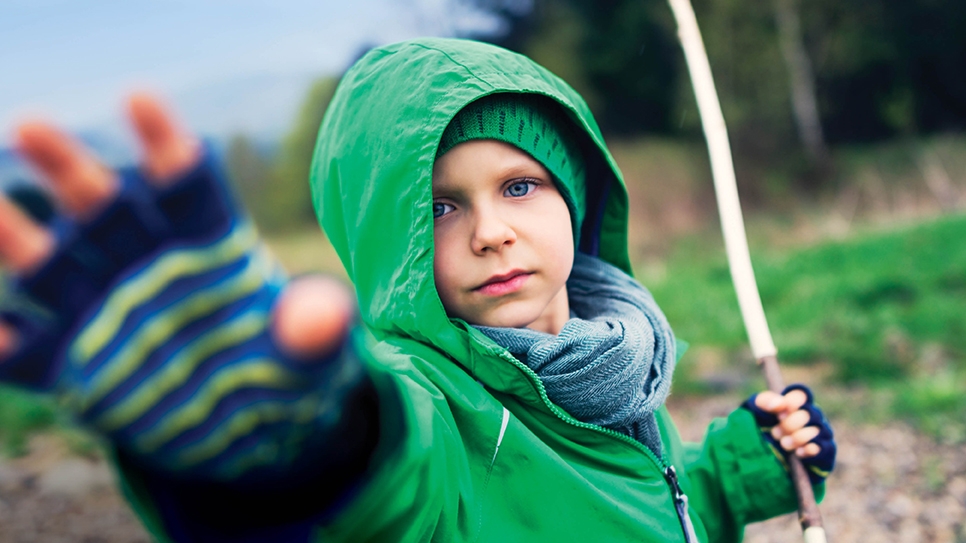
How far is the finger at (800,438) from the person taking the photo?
1.75 metres

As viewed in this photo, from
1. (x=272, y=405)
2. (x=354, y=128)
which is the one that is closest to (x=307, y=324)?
(x=272, y=405)

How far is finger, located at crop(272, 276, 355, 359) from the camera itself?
616 mm

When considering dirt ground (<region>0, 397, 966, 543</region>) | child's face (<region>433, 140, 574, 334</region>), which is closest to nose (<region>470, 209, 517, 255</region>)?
child's face (<region>433, 140, 574, 334</region>)

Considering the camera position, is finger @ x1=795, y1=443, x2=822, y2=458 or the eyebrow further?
finger @ x1=795, y1=443, x2=822, y2=458

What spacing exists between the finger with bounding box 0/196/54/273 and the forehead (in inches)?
33.3

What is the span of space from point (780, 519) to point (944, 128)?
18286mm

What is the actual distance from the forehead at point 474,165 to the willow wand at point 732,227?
741mm

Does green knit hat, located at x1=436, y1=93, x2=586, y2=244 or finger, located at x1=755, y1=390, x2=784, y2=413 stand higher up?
green knit hat, located at x1=436, y1=93, x2=586, y2=244

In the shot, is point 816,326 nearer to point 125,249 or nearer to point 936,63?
point 125,249

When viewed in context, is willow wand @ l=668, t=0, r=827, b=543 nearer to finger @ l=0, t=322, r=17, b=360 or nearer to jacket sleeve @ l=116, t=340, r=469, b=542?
jacket sleeve @ l=116, t=340, r=469, b=542

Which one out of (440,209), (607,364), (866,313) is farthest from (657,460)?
(866,313)

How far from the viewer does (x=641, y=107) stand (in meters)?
17.5

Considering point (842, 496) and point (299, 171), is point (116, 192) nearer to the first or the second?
point (842, 496)

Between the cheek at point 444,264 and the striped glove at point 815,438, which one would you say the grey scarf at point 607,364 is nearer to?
the cheek at point 444,264
